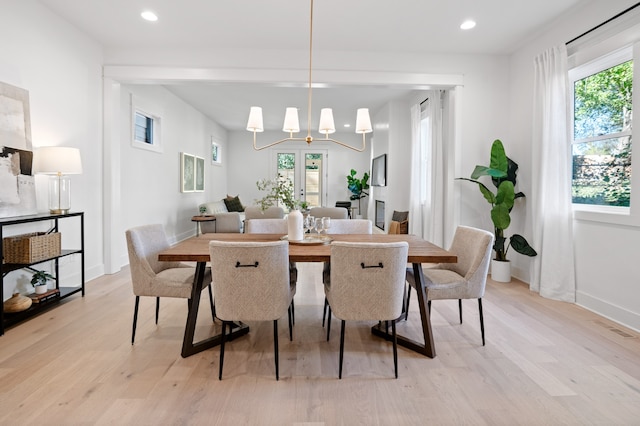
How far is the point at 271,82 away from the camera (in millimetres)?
4508

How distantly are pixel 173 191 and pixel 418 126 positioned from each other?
460cm

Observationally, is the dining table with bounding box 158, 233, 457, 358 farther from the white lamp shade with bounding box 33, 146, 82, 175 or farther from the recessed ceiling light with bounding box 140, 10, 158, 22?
the recessed ceiling light with bounding box 140, 10, 158, 22

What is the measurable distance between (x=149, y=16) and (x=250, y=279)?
3.07 metres

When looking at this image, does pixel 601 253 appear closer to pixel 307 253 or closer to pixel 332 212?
pixel 332 212

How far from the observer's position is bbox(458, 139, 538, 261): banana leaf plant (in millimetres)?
4066

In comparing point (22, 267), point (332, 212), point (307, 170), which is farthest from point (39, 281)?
point (307, 170)

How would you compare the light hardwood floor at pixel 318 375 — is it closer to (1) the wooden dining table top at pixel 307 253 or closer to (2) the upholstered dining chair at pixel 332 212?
(1) the wooden dining table top at pixel 307 253

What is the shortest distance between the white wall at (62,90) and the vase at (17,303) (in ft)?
0.65

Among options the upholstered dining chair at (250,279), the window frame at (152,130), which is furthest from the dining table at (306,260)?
the window frame at (152,130)

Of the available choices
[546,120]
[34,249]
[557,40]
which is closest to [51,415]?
[34,249]

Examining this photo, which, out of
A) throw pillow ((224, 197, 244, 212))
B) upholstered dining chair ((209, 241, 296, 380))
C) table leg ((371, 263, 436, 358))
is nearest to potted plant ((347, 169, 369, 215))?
throw pillow ((224, 197, 244, 212))

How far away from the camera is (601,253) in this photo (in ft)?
10.7

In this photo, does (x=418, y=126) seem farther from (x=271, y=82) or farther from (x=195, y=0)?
(x=195, y=0)

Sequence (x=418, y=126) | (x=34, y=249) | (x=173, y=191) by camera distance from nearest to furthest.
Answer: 1. (x=34, y=249)
2. (x=418, y=126)
3. (x=173, y=191)
